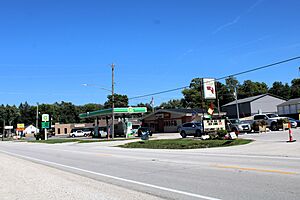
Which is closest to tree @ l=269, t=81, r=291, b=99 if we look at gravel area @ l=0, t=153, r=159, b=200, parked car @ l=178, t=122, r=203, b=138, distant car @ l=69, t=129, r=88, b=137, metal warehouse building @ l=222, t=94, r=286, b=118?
metal warehouse building @ l=222, t=94, r=286, b=118

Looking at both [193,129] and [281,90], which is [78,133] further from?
[281,90]

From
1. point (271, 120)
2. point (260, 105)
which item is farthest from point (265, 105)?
point (271, 120)

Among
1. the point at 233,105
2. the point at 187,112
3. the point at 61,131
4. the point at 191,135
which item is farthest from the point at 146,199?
the point at 61,131

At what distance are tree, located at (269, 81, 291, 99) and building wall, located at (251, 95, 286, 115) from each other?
32.7 m

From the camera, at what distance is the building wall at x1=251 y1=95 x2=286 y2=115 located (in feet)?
252

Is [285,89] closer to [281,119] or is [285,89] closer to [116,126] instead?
[116,126]

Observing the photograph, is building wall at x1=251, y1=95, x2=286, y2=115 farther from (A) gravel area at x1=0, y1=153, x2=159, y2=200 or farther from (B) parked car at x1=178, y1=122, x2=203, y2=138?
(A) gravel area at x1=0, y1=153, x2=159, y2=200

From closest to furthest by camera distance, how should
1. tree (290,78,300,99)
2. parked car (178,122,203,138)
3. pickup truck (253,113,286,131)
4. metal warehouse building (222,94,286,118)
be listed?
1. parked car (178,122,203,138)
2. pickup truck (253,113,286,131)
3. metal warehouse building (222,94,286,118)
4. tree (290,78,300,99)

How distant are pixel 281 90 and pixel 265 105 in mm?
37238

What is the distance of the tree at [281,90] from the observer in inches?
4272

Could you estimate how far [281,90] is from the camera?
111 meters

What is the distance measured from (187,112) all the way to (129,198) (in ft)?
167

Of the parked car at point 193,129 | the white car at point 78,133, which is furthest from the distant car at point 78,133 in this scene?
the parked car at point 193,129

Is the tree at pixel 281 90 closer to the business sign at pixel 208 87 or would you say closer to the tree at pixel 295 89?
the tree at pixel 295 89
